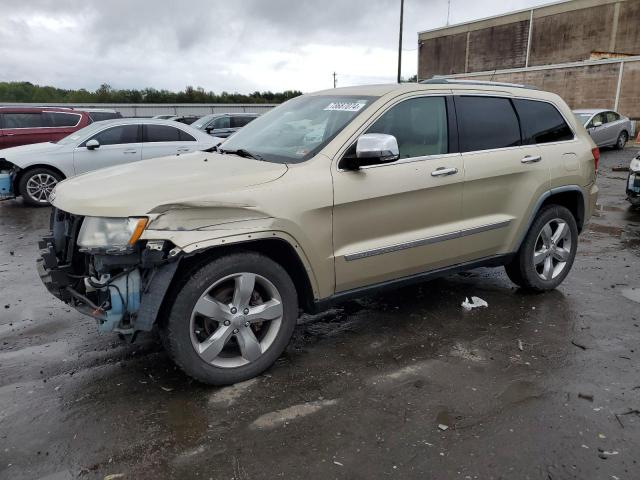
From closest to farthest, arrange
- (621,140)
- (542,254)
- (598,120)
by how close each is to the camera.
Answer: (542,254) → (598,120) → (621,140)

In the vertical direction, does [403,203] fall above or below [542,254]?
above

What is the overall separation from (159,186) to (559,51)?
47.7m

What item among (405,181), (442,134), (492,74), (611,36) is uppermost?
(611,36)

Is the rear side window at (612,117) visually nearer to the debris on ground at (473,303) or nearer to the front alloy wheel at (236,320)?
the debris on ground at (473,303)

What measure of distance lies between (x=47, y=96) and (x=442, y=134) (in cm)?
4881

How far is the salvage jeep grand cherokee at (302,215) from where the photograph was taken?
2.98 m

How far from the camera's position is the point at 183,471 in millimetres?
2535

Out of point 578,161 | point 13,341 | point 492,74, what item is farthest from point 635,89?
point 13,341

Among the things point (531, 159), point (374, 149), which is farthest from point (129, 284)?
point (531, 159)

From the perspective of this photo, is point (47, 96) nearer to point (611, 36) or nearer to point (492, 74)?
point (492, 74)

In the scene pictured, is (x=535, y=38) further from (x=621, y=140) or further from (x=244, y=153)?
(x=244, y=153)

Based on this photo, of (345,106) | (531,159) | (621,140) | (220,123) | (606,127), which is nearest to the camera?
(345,106)

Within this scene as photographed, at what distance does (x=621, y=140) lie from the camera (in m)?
20.1

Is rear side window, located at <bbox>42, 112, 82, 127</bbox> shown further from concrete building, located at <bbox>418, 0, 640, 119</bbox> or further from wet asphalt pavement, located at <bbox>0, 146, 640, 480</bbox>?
concrete building, located at <bbox>418, 0, 640, 119</bbox>
